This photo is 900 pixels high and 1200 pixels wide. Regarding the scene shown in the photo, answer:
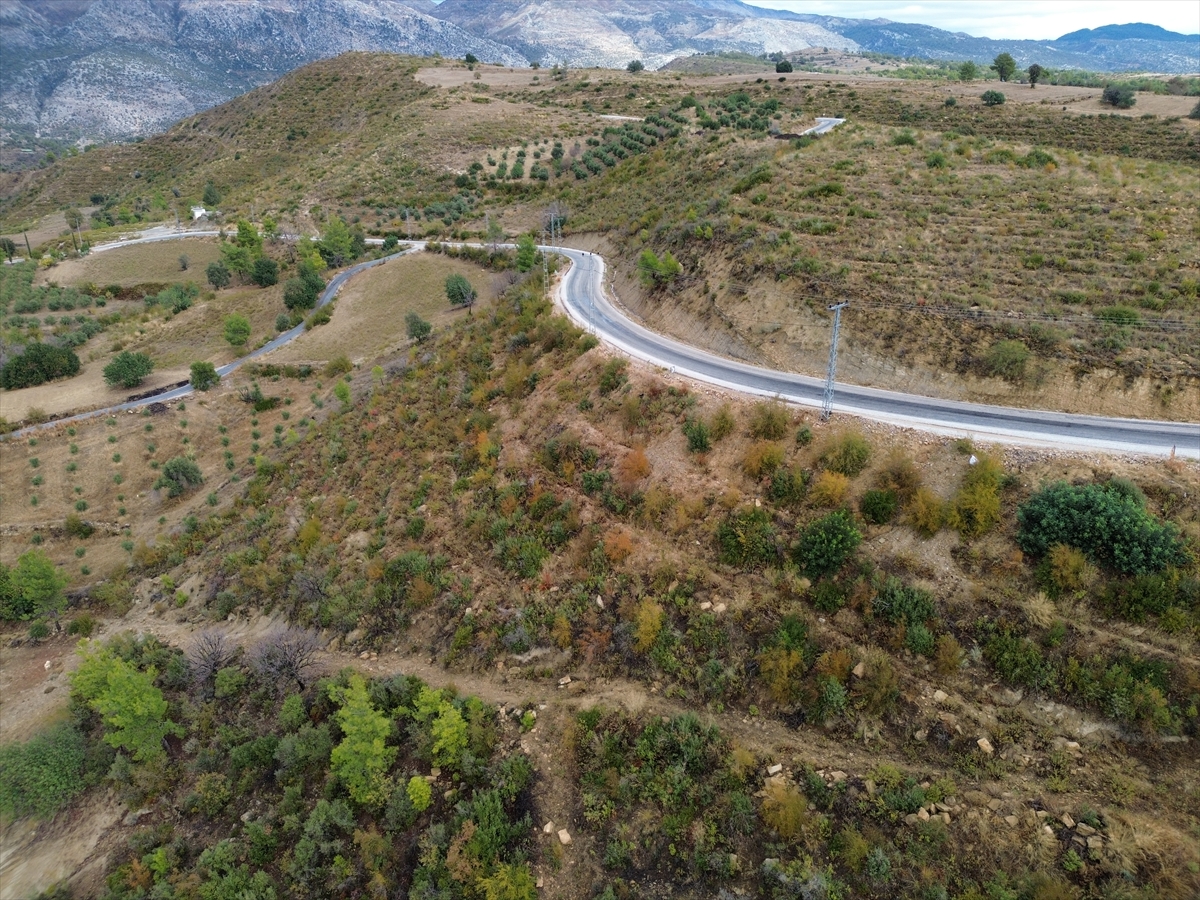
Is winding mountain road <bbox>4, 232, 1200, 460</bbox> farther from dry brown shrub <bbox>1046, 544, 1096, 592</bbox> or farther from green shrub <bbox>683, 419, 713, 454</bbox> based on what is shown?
dry brown shrub <bbox>1046, 544, 1096, 592</bbox>

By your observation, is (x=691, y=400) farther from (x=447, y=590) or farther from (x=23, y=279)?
(x=23, y=279)

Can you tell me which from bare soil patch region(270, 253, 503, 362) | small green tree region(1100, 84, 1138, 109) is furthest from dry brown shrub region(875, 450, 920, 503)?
small green tree region(1100, 84, 1138, 109)

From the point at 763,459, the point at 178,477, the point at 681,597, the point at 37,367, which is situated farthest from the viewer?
the point at 37,367

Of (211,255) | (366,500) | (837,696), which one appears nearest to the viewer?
(837,696)

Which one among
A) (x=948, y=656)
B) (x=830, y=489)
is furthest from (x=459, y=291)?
(x=948, y=656)

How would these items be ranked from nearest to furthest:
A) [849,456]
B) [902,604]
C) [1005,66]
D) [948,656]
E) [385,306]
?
[948,656], [902,604], [849,456], [385,306], [1005,66]

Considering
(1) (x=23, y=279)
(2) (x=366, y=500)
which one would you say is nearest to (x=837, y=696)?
(2) (x=366, y=500)

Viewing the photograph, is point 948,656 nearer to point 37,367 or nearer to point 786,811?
point 786,811
